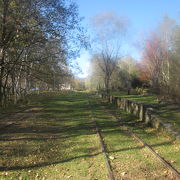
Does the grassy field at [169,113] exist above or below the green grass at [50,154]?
above

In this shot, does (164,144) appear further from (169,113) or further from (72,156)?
(169,113)

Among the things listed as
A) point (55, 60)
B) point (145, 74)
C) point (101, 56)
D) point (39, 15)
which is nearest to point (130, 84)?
point (145, 74)

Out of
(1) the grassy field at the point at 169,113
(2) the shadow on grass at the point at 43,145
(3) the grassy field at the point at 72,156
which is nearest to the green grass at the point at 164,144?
(3) the grassy field at the point at 72,156

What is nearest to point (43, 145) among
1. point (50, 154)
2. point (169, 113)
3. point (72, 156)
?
point (50, 154)

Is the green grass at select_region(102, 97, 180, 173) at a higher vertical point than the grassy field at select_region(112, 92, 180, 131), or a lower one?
A: lower

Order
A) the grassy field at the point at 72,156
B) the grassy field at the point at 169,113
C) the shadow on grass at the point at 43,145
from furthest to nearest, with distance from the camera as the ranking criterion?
the grassy field at the point at 169,113 < the shadow on grass at the point at 43,145 < the grassy field at the point at 72,156

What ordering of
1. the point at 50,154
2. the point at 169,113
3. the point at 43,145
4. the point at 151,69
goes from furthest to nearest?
the point at 151,69, the point at 169,113, the point at 43,145, the point at 50,154

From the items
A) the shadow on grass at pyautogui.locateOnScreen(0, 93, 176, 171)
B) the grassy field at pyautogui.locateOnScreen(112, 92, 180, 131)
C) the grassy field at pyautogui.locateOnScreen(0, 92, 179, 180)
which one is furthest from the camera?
the grassy field at pyautogui.locateOnScreen(112, 92, 180, 131)

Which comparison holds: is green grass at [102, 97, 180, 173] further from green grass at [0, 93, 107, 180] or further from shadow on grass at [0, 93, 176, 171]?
green grass at [0, 93, 107, 180]

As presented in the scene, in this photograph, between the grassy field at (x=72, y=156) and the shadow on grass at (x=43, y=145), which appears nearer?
the grassy field at (x=72, y=156)

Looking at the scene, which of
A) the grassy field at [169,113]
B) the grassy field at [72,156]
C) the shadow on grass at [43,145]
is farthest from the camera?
the grassy field at [169,113]

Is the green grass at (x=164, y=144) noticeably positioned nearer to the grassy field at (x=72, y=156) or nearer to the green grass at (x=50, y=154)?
the grassy field at (x=72, y=156)

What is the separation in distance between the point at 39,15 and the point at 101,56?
37449 millimetres

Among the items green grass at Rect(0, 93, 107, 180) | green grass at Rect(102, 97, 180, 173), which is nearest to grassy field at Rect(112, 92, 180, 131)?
green grass at Rect(102, 97, 180, 173)
